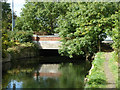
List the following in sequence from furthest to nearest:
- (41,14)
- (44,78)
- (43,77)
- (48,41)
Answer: (41,14) → (48,41) → (43,77) → (44,78)

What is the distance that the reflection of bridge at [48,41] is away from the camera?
21.5 m

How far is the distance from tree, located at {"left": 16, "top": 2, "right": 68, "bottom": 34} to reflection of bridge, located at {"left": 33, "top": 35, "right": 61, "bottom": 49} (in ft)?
8.83

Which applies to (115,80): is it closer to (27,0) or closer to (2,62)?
(2,62)

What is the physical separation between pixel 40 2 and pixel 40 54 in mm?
5826

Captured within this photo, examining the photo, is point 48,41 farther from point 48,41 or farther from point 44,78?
point 44,78

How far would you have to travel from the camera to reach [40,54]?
2409cm

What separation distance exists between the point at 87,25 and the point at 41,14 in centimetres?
793

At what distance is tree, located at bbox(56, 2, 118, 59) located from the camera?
1647 centimetres

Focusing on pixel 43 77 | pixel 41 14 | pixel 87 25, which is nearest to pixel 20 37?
pixel 41 14

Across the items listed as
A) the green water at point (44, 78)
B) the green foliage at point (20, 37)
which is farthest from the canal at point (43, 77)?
the green foliage at point (20, 37)

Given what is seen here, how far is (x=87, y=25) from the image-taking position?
17.2m

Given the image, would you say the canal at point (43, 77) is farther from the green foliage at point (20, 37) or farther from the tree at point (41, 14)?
the tree at point (41, 14)

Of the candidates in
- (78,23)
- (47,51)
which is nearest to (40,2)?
(47,51)

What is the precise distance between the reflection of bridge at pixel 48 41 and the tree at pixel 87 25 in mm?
3510
